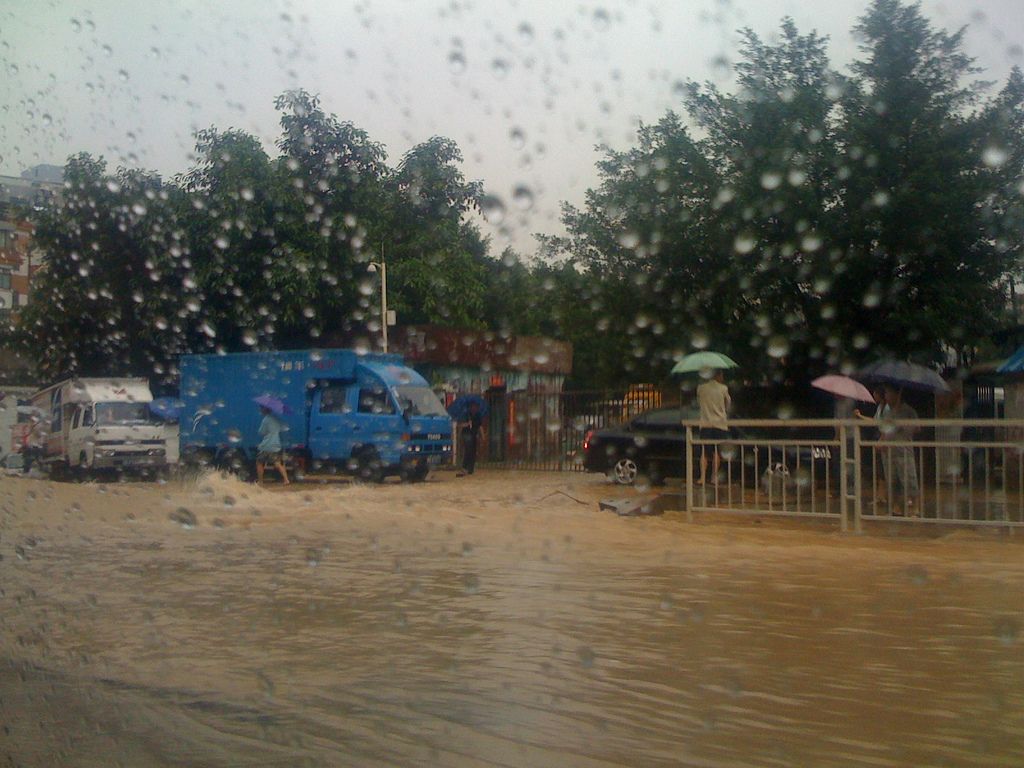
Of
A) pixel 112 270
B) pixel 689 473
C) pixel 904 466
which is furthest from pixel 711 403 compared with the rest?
pixel 112 270

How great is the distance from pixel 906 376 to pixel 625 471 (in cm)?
566

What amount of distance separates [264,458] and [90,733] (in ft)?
53.0

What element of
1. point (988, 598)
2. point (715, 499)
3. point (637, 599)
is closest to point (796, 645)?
point (637, 599)

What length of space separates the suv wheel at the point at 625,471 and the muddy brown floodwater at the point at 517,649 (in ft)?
24.7

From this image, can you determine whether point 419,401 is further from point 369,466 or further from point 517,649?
point 517,649

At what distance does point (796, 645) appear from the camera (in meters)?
6.43

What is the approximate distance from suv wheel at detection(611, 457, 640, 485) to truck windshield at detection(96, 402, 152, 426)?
11.6 meters

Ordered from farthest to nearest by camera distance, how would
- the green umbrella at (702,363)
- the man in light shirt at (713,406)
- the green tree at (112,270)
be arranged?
the green tree at (112,270)
the green umbrella at (702,363)
the man in light shirt at (713,406)

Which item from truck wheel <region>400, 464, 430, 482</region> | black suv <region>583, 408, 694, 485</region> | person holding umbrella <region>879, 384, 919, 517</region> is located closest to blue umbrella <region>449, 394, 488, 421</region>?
truck wheel <region>400, 464, 430, 482</region>

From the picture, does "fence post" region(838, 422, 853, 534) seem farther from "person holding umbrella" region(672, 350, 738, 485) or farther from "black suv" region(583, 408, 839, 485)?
"black suv" region(583, 408, 839, 485)

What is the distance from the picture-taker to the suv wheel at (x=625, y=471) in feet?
64.4

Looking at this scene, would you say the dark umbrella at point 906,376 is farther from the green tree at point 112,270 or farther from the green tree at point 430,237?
the green tree at point 112,270

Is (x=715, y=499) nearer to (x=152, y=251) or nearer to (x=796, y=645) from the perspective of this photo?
(x=796, y=645)

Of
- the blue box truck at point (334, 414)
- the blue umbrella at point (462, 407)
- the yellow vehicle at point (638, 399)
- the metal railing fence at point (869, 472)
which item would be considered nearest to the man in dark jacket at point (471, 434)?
the blue umbrella at point (462, 407)
